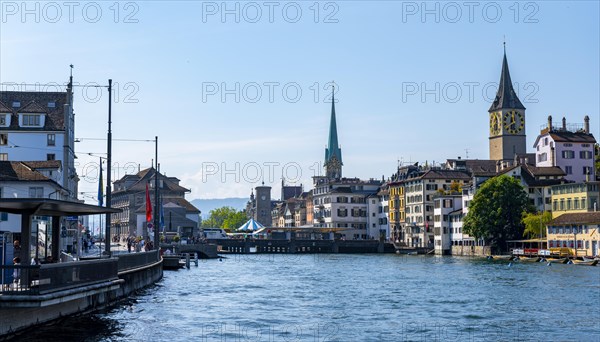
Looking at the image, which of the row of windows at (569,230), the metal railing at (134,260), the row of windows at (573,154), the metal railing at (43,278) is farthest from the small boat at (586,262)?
the metal railing at (43,278)

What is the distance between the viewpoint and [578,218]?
11731cm

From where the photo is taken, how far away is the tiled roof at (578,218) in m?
113

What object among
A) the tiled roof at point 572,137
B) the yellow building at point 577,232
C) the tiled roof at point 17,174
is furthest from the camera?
the tiled roof at point 572,137

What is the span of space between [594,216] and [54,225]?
298 feet

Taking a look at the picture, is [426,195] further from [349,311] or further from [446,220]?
[349,311]

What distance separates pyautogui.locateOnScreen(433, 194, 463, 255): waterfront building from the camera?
157875mm

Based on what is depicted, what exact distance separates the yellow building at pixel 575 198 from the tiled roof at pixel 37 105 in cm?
6999

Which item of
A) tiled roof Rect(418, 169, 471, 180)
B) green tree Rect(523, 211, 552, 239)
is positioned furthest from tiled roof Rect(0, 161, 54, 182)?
tiled roof Rect(418, 169, 471, 180)

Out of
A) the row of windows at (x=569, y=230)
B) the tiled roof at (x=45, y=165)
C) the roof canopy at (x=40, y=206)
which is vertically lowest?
the row of windows at (x=569, y=230)

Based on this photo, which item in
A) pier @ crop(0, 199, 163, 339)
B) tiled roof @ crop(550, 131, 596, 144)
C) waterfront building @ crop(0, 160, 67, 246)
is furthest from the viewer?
tiled roof @ crop(550, 131, 596, 144)

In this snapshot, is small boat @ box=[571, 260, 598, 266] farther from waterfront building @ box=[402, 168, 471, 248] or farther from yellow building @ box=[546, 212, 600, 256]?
waterfront building @ box=[402, 168, 471, 248]

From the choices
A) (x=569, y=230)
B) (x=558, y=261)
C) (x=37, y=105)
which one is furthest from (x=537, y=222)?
(x=37, y=105)

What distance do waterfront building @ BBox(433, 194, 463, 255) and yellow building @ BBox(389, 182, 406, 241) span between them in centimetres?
2497

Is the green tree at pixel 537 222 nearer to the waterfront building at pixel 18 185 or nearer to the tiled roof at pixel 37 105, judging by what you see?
the tiled roof at pixel 37 105
